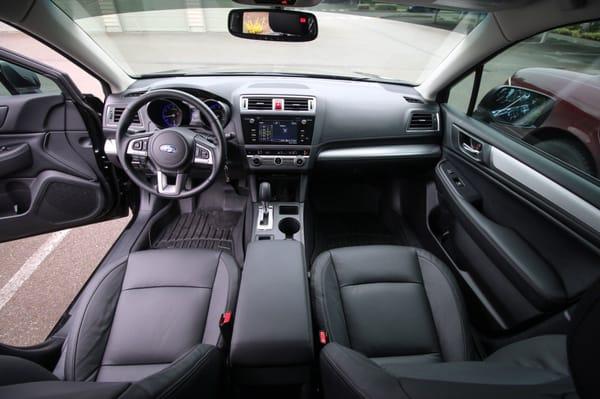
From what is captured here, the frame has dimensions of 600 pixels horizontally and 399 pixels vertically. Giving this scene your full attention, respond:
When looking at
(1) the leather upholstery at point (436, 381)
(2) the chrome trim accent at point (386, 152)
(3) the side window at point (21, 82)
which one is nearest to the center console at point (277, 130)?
(2) the chrome trim accent at point (386, 152)

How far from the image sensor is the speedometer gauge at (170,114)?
6.66ft

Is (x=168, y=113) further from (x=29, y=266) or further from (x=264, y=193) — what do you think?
(x=29, y=266)

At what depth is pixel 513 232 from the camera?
1611 millimetres

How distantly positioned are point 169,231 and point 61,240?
0.82 m

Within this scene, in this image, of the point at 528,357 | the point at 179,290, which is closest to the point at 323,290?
the point at 179,290

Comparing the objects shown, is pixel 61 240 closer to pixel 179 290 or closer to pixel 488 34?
pixel 179 290

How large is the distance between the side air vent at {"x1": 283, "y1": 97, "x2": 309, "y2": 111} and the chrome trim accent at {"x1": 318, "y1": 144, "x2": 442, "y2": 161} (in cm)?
40

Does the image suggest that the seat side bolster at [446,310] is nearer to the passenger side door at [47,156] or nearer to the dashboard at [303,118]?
the dashboard at [303,118]

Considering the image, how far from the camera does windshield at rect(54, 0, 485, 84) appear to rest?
4.57 metres

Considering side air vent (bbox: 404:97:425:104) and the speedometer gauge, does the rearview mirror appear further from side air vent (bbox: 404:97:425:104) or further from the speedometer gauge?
side air vent (bbox: 404:97:425:104)

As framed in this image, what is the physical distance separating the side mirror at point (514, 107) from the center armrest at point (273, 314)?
4.67 feet

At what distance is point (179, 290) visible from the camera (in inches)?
60.1

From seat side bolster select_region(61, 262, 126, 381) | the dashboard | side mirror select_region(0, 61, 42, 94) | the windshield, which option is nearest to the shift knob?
the dashboard

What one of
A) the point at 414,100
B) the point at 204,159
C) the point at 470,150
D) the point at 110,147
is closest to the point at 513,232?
the point at 470,150
